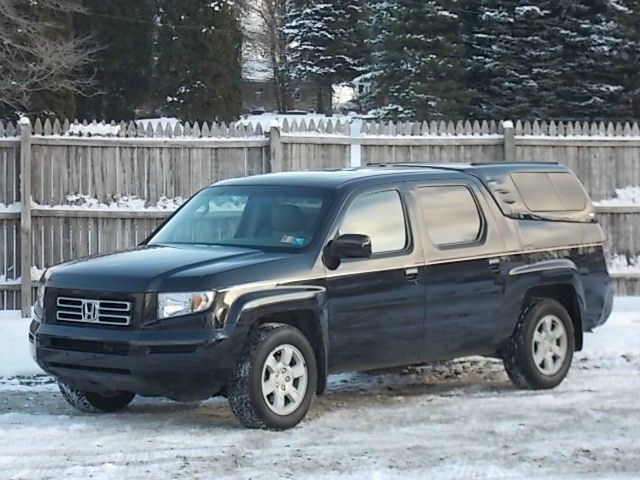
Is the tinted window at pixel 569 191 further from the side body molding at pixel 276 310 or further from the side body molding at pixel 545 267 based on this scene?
the side body molding at pixel 276 310

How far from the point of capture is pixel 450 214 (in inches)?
338

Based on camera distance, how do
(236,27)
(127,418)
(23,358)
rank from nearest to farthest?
(127,418) < (23,358) < (236,27)

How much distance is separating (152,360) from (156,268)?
64 centimetres

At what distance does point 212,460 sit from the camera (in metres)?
6.45

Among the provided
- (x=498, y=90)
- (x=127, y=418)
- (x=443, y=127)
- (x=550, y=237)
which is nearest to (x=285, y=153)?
(x=443, y=127)

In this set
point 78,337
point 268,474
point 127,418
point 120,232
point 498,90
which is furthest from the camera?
point 498,90

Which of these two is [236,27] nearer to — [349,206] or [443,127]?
[443,127]

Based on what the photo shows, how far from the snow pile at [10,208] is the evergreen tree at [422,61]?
20263mm

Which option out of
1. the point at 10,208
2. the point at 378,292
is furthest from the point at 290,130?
the point at 378,292

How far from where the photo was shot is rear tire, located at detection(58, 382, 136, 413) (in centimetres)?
802

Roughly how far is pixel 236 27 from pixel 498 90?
11.8 m

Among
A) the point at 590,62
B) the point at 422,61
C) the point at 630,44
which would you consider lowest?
the point at 590,62

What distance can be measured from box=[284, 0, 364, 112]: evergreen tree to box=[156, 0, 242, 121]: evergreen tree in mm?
13731

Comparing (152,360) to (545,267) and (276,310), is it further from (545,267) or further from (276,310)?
(545,267)
